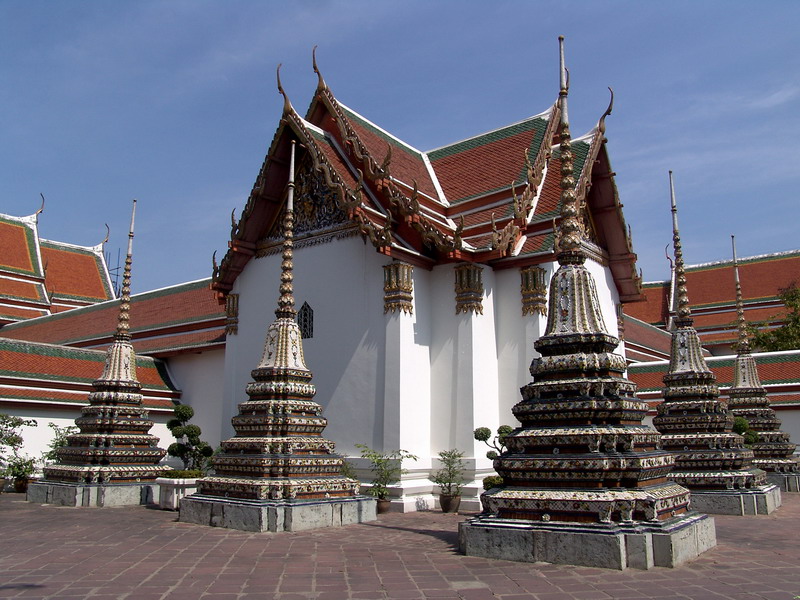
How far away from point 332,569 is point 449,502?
5.14 metres

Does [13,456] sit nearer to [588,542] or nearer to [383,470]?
[383,470]

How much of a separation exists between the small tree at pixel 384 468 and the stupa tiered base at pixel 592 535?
447 cm

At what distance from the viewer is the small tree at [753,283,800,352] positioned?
23047 mm

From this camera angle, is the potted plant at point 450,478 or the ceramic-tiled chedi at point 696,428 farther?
the potted plant at point 450,478

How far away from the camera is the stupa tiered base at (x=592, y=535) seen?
5.48m

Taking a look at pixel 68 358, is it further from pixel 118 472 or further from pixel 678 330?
pixel 678 330

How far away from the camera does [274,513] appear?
7.86 metres

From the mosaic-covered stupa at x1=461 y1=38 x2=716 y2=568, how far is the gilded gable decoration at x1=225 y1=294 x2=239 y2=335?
844 cm

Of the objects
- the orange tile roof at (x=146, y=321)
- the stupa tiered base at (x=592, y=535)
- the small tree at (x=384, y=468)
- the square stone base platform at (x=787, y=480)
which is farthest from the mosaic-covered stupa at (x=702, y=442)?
the orange tile roof at (x=146, y=321)

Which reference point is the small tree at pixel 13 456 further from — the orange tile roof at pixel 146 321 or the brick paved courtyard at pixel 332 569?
the brick paved courtyard at pixel 332 569

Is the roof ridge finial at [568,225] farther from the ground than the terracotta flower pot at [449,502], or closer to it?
farther from the ground

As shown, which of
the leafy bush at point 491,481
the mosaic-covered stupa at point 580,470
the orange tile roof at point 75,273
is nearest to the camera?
the mosaic-covered stupa at point 580,470

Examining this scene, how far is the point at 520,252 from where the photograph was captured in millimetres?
12266

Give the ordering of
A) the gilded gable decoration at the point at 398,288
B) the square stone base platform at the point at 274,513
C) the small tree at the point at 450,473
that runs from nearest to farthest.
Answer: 1. the square stone base platform at the point at 274,513
2. the small tree at the point at 450,473
3. the gilded gable decoration at the point at 398,288
